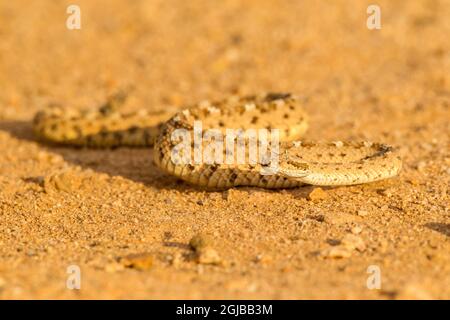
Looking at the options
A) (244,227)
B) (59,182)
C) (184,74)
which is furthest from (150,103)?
(244,227)

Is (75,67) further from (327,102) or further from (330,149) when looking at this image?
(330,149)

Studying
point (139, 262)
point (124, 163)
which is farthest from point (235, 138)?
point (139, 262)

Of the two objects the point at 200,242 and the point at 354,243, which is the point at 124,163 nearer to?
the point at 200,242

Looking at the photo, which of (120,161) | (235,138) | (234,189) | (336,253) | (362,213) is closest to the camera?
(336,253)

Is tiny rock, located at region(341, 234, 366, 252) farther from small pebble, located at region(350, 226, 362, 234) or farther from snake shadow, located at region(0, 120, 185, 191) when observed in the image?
snake shadow, located at region(0, 120, 185, 191)

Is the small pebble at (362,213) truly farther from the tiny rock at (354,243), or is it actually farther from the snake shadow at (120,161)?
the snake shadow at (120,161)

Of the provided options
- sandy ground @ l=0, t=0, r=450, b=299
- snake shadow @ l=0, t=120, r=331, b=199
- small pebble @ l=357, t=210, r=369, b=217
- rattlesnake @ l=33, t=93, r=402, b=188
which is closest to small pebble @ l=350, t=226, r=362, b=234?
sandy ground @ l=0, t=0, r=450, b=299
